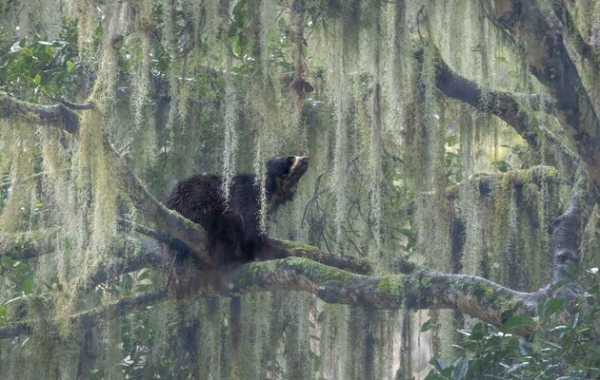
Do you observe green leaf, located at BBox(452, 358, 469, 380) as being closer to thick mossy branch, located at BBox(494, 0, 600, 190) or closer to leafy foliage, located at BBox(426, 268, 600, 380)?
leafy foliage, located at BBox(426, 268, 600, 380)

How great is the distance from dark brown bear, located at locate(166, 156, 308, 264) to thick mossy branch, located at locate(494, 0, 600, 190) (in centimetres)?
150

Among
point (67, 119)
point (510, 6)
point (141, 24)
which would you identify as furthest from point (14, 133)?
point (510, 6)

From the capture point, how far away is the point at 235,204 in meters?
6.07

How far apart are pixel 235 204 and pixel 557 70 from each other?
2161mm

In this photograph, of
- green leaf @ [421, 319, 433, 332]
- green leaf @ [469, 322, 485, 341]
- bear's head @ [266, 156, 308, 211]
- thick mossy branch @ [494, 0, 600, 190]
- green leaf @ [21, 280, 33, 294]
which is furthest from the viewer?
bear's head @ [266, 156, 308, 211]

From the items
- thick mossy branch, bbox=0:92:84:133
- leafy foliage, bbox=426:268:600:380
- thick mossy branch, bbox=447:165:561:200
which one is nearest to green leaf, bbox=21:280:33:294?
thick mossy branch, bbox=0:92:84:133

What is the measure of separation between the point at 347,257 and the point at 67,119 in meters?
1.71

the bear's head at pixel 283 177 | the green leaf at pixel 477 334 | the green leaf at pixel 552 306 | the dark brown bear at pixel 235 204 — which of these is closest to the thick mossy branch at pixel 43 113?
the dark brown bear at pixel 235 204

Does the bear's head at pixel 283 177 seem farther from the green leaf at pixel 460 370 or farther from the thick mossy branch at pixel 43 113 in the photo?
the green leaf at pixel 460 370

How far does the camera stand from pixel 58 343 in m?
5.32

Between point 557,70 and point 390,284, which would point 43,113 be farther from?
point 557,70

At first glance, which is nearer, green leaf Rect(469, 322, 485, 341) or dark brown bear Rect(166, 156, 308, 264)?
green leaf Rect(469, 322, 485, 341)

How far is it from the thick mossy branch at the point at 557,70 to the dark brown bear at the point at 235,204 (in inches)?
58.9

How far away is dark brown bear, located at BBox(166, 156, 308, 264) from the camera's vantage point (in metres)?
5.54
